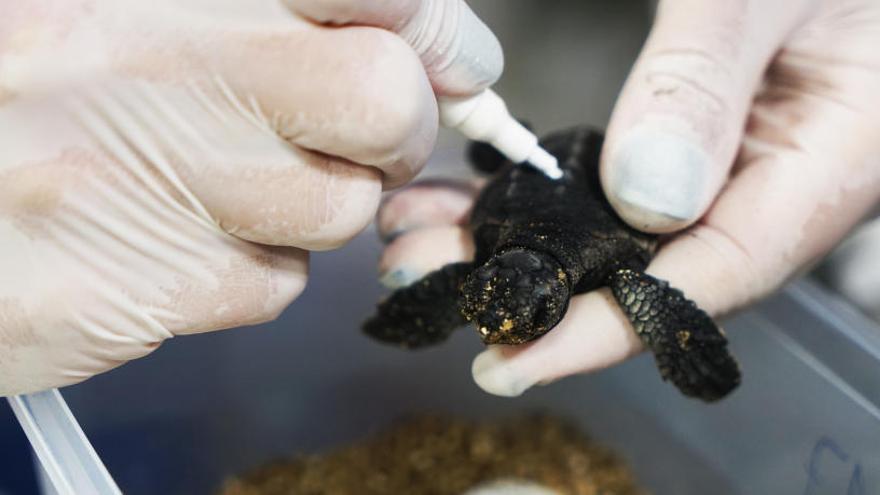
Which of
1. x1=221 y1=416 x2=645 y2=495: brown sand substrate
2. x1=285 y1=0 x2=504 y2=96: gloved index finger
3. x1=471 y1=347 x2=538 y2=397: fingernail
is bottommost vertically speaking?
x1=221 y1=416 x2=645 y2=495: brown sand substrate

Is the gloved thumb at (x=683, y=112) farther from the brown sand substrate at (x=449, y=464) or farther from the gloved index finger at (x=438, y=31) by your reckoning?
the brown sand substrate at (x=449, y=464)

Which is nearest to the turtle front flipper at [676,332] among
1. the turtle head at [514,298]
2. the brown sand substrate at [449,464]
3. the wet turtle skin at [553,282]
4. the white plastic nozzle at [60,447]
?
the wet turtle skin at [553,282]

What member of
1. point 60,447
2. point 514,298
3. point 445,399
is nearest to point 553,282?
point 514,298

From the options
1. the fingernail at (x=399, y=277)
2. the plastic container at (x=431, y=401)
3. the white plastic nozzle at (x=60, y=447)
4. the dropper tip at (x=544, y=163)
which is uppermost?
the dropper tip at (x=544, y=163)

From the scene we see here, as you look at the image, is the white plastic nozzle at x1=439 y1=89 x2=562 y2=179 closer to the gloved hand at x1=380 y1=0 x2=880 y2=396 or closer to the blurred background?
the gloved hand at x1=380 y1=0 x2=880 y2=396

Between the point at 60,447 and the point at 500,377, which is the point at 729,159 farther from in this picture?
the point at 60,447

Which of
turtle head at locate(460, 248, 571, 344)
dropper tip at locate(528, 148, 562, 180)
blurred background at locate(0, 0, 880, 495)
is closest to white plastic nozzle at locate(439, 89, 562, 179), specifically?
dropper tip at locate(528, 148, 562, 180)
